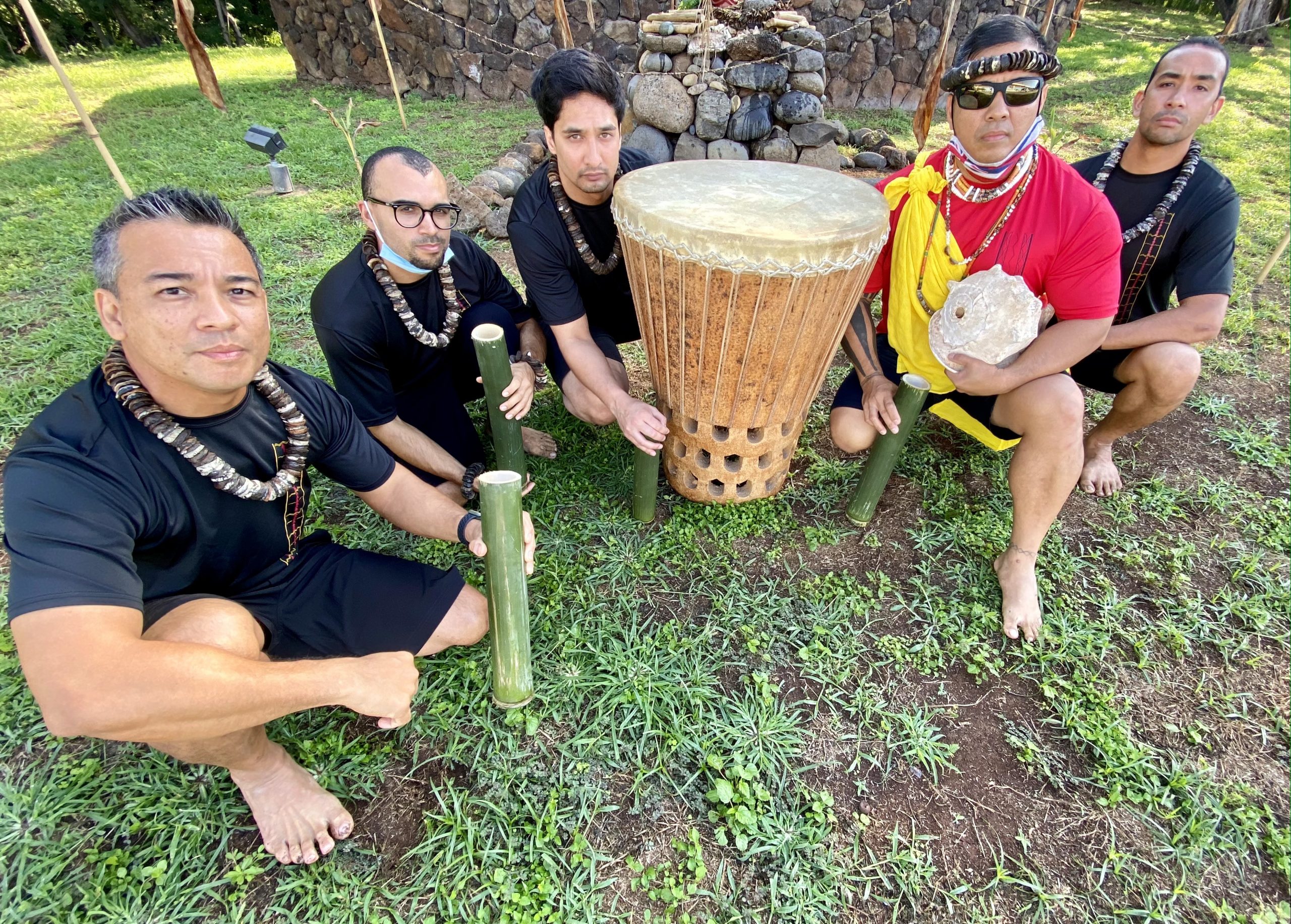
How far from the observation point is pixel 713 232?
188cm

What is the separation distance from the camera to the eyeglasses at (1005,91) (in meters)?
1.95

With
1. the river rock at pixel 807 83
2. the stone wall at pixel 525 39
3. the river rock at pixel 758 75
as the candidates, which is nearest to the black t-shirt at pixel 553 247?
the river rock at pixel 758 75

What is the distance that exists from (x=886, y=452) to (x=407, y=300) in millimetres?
1868

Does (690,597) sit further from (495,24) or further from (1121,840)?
(495,24)

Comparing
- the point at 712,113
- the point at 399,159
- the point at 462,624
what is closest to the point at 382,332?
the point at 399,159

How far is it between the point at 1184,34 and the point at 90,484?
1681cm

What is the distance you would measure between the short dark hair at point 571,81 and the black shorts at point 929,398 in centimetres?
Result: 139

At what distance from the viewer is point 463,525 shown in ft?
6.50

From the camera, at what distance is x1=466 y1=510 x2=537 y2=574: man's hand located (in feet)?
6.20

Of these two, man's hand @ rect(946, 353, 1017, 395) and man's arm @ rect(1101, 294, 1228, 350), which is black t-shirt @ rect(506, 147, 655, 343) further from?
man's arm @ rect(1101, 294, 1228, 350)

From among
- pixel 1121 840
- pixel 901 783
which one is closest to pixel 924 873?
pixel 901 783

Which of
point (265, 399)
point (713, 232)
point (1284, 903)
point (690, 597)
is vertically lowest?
point (1284, 903)

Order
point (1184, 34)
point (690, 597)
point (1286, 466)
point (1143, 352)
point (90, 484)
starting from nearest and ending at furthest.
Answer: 1. point (90, 484)
2. point (690, 597)
3. point (1143, 352)
4. point (1286, 466)
5. point (1184, 34)

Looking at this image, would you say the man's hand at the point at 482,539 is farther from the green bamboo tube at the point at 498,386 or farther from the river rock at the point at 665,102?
the river rock at the point at 665,102
